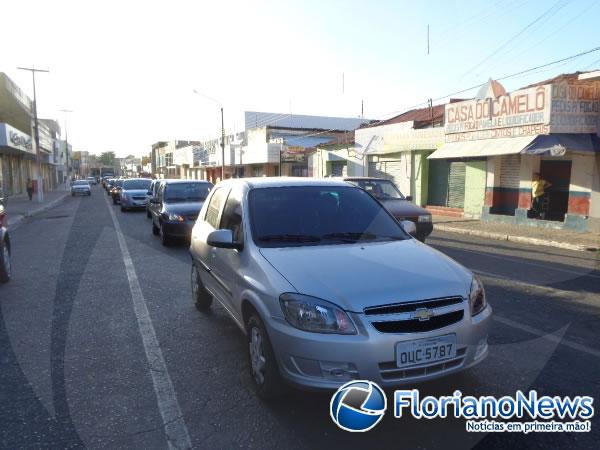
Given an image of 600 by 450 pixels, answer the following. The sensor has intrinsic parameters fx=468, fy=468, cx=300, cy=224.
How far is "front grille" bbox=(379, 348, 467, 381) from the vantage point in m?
3.03

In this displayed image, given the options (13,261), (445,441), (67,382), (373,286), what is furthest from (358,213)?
(13,261)

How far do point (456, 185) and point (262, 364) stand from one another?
1828cm

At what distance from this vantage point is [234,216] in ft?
15.4

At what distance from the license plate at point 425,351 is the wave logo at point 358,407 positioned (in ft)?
0.91

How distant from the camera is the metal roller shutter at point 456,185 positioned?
1980cm

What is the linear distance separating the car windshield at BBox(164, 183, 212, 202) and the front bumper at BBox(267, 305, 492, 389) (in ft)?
31.6

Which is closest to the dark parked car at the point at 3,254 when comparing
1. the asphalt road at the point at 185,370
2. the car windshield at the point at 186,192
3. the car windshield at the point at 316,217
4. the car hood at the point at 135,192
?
the asphalt road at the point at 185,370

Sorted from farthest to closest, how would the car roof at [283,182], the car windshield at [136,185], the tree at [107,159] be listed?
the tree at [107,159]
the car windshield at [136,185]
the car roof at [283,182]

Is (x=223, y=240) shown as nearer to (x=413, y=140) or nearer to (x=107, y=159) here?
(x=413, y=140)

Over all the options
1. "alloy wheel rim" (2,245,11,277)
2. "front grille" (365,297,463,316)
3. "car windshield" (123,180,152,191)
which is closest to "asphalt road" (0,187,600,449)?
"alloy wheel rim" (2,245,11,277)

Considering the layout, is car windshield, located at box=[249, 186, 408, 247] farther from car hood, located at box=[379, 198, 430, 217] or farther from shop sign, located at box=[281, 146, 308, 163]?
shop sign, located at box=[281, 146, 308, 163]

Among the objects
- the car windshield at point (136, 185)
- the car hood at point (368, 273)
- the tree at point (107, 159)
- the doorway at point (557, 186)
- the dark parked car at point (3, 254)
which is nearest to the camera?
the car hood at point (368, 273)

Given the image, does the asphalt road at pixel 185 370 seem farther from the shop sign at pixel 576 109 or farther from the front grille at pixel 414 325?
the shop sign at pixel 576 109

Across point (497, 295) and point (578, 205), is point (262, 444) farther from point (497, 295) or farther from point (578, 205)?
point (578, 205)
